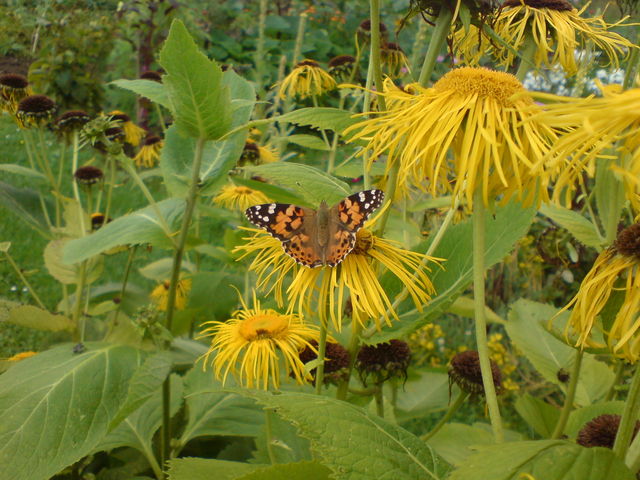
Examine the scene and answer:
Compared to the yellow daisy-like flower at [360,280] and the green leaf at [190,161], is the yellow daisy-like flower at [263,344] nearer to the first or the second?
the yellow daisy-like flower at [360,280]

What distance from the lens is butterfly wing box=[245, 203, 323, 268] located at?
728 millimetres

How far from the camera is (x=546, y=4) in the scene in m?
1.02

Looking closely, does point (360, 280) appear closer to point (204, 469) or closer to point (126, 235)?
point (204, 469)

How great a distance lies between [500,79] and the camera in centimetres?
63

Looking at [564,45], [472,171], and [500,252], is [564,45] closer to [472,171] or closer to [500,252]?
[500,252]

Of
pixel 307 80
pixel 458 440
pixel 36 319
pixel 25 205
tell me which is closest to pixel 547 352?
pixel 458 440

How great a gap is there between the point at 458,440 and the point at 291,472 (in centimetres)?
58

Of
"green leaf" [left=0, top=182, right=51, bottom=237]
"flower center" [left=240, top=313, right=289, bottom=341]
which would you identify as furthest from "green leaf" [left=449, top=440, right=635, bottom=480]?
"green leaf" [left=0, top=182, right=51, bottom=237]

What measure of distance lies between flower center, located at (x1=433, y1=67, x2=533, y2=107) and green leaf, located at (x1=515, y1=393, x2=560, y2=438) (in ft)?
2.23

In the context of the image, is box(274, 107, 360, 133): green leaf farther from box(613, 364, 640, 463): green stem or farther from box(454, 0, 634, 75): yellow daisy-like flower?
box(613, 364, 640, 463): green stem

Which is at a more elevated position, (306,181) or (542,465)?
(306,181)

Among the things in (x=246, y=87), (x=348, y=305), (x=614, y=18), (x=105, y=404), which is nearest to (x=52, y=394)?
(x=105, y=404)

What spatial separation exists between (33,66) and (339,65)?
293 cm

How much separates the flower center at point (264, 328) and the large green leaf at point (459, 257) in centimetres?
17
